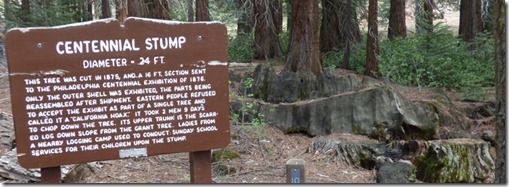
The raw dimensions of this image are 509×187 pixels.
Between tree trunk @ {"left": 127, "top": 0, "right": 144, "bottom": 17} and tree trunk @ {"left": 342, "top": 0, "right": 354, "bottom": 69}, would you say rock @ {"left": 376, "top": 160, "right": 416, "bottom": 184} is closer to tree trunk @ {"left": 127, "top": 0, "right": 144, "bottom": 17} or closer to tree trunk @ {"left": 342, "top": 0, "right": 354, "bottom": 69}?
tree trunk @ {"left": 127, "top": 0, "right": 144, "bottom": 17}

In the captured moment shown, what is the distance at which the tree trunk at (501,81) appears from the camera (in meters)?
4.95

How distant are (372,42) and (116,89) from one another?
1216 cm

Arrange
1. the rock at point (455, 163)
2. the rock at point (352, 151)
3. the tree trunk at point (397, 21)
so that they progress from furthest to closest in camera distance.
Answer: the tree trunk at point (397, 21)
the rock at point (352, 151)
the rock at point (455, 163)

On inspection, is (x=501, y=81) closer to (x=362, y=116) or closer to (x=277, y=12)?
(x=362, y=116)

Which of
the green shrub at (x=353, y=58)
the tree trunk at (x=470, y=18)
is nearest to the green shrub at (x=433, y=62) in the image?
the green shrub at (x=353, y=58)

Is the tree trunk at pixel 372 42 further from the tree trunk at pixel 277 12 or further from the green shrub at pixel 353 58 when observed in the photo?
the tree trunk at pixel 277 12

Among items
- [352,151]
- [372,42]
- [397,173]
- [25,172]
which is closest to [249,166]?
[352,151]

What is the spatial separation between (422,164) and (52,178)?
4901 mm

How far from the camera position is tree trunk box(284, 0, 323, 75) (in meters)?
12.1

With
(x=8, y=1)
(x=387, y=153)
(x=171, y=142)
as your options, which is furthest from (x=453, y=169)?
(x=8, y=1)

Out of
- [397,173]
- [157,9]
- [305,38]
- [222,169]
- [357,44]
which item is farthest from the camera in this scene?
[357,44]

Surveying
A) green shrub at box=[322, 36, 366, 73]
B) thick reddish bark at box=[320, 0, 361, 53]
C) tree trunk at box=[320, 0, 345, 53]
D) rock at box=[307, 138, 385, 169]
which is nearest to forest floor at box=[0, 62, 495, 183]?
rock at box=[307, 138, 385, 169]

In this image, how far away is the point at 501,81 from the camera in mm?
4969

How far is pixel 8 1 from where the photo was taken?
2183cm
